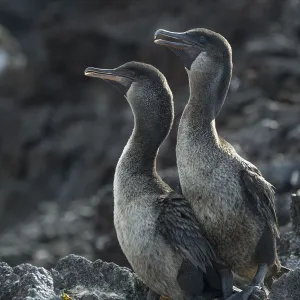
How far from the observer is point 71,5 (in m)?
37.6

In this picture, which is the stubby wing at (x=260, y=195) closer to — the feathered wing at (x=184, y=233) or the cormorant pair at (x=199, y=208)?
the cormorant pair at (x=199, y=208)

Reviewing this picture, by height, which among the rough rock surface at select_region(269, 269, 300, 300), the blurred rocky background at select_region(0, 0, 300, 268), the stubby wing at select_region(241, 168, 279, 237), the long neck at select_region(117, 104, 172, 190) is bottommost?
the rough rock surface at select_region(269, 269, 300, 300)

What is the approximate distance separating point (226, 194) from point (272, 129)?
425 inches

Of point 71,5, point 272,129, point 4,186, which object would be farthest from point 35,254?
point 71,5

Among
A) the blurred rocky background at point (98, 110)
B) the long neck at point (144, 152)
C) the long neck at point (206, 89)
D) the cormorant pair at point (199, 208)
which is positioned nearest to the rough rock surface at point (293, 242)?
the cormorant pair at point (199, 208)

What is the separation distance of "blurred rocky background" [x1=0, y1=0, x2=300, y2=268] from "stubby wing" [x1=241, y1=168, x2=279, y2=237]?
5536 mm

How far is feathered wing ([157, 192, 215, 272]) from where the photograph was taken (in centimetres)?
863

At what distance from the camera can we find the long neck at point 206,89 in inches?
358

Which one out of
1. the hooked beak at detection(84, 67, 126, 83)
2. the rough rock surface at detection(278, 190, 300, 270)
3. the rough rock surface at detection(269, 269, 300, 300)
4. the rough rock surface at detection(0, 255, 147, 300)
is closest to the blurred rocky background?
the rough rock surface at detection(278, 190, 300, 270)

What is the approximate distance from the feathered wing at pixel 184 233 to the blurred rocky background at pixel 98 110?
19.3 ft

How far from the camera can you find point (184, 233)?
8.69 metres

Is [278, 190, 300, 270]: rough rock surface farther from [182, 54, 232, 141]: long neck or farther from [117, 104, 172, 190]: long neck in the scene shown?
[117, 104, 172, 190]: long neck

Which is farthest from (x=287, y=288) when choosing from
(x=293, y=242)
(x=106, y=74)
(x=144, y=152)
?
(x=106, y=74)

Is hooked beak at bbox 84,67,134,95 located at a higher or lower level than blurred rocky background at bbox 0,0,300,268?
lower
